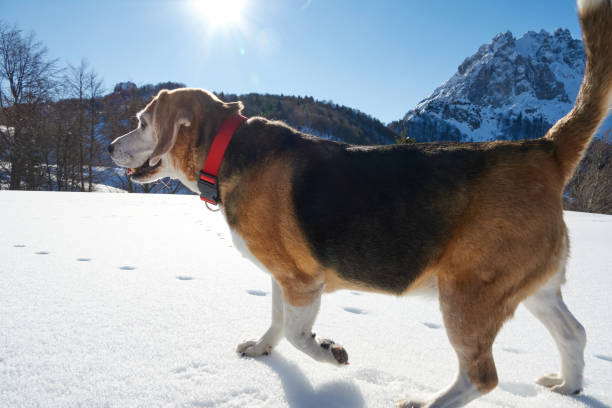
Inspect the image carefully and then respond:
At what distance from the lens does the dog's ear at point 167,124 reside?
257cm

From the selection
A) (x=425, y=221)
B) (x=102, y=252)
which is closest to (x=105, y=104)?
(x=102, y=252)

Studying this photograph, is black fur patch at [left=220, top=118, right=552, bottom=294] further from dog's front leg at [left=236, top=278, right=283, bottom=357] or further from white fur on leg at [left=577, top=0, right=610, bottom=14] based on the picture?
white fur on leg at [left=577, top=0, right=610, bottom=14]

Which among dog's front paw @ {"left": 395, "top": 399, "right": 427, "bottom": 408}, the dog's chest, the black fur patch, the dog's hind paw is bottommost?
the dog's hind paw

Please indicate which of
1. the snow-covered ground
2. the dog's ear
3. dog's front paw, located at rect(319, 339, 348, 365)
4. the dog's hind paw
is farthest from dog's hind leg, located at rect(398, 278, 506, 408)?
the dog's ear

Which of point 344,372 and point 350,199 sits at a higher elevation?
point 350,199

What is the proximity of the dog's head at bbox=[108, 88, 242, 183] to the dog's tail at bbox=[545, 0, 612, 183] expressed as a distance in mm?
2421

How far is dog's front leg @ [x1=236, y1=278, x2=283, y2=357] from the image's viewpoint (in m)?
2.12

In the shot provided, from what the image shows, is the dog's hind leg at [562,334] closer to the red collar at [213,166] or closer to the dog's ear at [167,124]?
the red collar at [213,166]

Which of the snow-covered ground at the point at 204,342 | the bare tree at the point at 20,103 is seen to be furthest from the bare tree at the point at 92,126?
the snow-covered ground at the point at 204,342

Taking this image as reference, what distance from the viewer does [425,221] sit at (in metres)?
1.84

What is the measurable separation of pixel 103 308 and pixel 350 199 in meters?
2.11

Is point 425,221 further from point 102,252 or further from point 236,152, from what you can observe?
point 102,252

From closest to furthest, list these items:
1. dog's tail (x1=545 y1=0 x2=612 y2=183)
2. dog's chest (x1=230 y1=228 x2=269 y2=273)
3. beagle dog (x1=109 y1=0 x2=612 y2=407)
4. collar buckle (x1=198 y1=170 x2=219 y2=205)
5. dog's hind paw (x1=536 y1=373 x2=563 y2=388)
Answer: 1. beagle dog (x1=109 y1=0 x2=612 y2=407)
2. dog's tail (x1=545 y1=0 x2=612 y2=183)
3. dog's hind paw (x1=536 y1=373 x2=563 y2=388)
4. dog's chest (x1=230 y1=228 x2=269 y2=273)
5. collar buckle (x1=198 y1=170 x2=219 y2=205)

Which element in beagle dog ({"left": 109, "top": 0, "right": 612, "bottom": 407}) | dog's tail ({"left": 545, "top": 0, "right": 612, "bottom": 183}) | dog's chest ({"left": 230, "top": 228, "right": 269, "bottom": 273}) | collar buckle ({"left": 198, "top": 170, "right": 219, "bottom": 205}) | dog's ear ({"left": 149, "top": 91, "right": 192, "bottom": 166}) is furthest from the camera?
dog's ear ({"left": 149, "top": 91, "right": 192, "bottom": 166})
